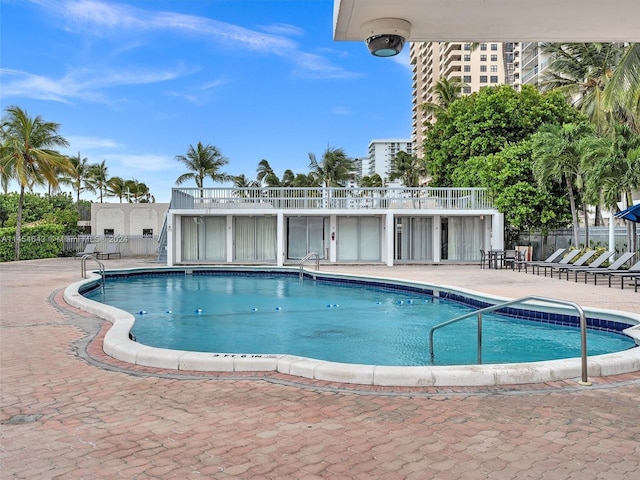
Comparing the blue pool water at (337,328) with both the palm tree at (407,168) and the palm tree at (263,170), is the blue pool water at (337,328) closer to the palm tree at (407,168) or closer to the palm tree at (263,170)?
the palm tree at (263,170)

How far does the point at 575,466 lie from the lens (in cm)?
330

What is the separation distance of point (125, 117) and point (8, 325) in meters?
27.5

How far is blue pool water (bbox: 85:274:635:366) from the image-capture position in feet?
27.2

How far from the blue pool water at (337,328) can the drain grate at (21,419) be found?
412 centimetres

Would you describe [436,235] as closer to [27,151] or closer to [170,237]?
[170,237]

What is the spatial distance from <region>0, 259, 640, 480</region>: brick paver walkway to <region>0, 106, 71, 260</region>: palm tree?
2463 cm

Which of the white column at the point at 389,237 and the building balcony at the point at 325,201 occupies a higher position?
the building balcony at the point at 325,201

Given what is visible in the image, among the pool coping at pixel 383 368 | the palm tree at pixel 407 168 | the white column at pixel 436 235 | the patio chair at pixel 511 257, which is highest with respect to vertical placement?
the palm tree at pixel 407 168

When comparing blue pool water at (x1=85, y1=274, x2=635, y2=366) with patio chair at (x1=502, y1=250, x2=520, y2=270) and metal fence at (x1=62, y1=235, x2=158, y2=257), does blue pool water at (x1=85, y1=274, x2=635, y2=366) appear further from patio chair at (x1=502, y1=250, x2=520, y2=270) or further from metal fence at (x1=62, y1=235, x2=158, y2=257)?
metal fence at (x1=62, y1=235, x2=158, y2=257)

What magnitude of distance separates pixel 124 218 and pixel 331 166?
58.5 ft

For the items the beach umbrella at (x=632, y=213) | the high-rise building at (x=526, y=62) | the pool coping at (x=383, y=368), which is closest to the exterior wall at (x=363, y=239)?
the beach umbrella at (x=632, y=213)

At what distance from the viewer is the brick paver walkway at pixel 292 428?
3299 mm

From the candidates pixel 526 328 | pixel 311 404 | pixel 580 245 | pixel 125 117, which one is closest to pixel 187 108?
pixel 125 117

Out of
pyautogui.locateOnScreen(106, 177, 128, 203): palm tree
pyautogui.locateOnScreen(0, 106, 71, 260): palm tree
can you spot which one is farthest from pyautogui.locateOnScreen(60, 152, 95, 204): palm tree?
pyautogui.locateOnScreen(0, 106, 71, 260): palm tree
